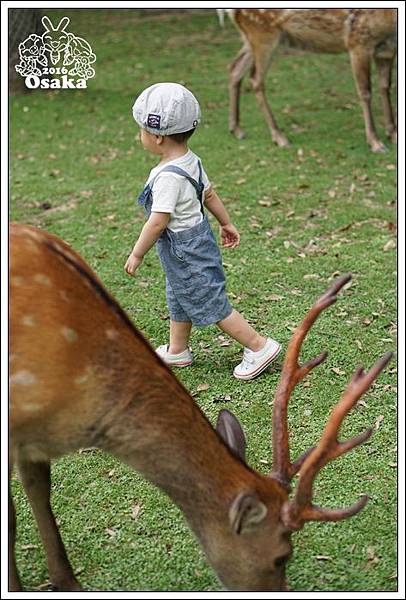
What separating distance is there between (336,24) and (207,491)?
6372 millimetres

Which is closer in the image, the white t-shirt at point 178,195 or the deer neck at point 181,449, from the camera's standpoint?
the deer neck at point 181,449

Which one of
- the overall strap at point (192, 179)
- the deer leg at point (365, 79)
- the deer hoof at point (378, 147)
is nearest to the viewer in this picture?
the overall strap at point (192, 179)

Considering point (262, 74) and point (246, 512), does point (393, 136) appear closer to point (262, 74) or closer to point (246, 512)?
point (262, 74)

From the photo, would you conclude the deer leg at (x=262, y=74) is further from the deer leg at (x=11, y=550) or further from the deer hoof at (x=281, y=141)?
the deer leg at (x=11, y=550)

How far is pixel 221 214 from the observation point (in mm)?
4203

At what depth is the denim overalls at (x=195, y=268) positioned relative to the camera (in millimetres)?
4000

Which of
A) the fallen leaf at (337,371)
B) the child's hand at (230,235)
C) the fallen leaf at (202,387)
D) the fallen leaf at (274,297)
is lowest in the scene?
the fallen leaf at (274,297)

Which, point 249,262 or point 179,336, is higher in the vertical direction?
point 179,336

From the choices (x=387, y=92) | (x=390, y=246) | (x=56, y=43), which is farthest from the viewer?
(x=387, y=92)

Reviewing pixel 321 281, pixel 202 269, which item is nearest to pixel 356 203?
pixel 321 281

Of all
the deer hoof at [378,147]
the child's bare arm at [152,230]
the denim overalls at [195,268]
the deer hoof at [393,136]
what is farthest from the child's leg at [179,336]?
the deer hoof at [393,136]

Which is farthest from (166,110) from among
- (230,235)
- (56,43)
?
(56,43)

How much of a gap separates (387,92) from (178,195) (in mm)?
4915

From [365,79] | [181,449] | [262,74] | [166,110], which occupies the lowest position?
[262,74]
